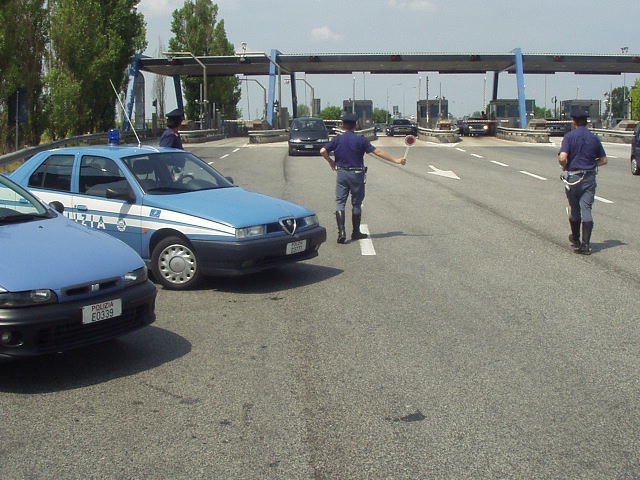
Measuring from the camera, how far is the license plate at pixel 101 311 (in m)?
5.72

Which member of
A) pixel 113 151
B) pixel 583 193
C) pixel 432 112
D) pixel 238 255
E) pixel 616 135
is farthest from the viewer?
pixel 432 112

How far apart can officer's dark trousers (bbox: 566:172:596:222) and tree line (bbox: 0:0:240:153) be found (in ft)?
67.0

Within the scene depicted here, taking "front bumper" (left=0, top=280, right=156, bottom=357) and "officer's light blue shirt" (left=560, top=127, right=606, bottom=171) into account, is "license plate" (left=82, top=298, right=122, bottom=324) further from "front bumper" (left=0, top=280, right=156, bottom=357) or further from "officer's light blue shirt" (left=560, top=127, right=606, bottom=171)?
"officer's light blue shirt" (left=560, top=127, right=606, bottom=171)

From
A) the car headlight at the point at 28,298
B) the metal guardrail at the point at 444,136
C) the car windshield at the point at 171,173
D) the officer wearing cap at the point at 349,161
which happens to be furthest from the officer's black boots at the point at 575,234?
the metal guardrail at the point at 444,136

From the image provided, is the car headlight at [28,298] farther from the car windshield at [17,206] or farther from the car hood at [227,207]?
the car hood at [227,207]

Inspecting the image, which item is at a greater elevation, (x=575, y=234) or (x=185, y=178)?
(x=185, y=178)

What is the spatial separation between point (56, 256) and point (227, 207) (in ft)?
10.3

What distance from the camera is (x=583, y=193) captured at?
1064 cm

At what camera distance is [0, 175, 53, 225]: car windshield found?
6.60m

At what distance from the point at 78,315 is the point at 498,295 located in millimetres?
4351

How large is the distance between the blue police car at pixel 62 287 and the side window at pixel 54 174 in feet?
8.92

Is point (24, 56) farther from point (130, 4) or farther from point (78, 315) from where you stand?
point (78, 315)

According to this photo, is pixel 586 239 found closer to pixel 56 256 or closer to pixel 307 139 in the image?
pixel 56 256

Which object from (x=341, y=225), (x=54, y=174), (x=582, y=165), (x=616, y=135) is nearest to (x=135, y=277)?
(x=54, y=174)
